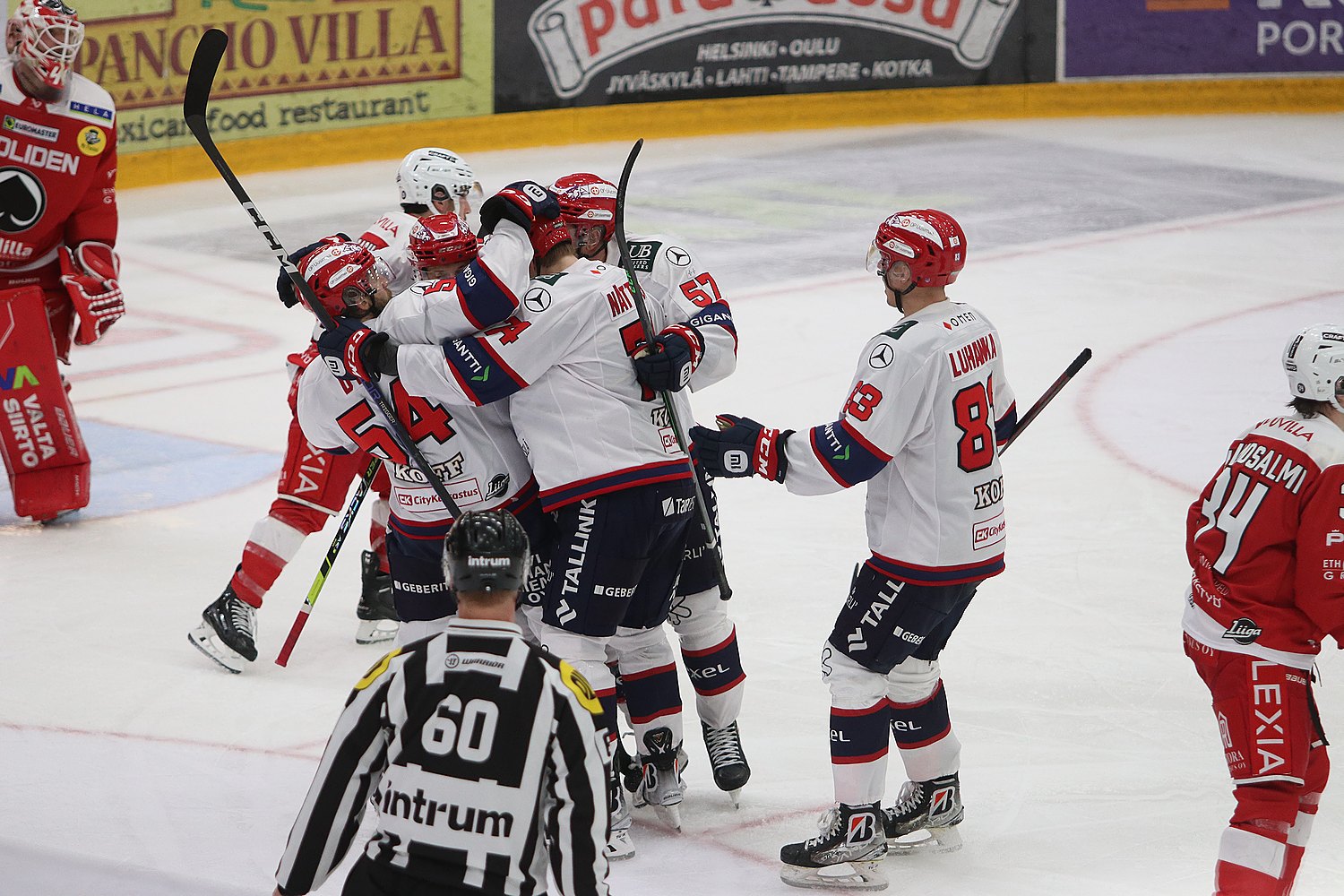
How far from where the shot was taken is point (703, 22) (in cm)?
1280

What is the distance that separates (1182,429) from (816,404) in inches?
58.9

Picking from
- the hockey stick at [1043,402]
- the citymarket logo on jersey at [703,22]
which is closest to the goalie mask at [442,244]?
the hockey stick at [1043,402]

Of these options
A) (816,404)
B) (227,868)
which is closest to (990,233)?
(816,404)

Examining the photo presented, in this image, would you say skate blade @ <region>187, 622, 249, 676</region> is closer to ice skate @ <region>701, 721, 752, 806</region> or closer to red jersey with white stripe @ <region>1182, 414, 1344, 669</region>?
ice skate @ <region>701, 721, 752, 806</region>

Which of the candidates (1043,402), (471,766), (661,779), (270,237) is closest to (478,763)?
(471,766)

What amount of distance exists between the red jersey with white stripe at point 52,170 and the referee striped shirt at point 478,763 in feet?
13.6

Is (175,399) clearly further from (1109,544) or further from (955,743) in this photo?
(955,743)

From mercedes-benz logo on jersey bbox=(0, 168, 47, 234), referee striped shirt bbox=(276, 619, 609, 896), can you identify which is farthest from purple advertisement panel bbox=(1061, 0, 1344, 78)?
referee striped shirt bbox=(276, 619, 609, 896)

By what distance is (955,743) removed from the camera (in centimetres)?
367

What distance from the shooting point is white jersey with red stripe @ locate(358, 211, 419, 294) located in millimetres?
4449

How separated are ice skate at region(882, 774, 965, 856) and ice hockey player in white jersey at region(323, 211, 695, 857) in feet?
1.96

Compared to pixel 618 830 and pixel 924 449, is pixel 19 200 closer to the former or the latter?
pixel 618 830

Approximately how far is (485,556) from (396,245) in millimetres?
2322

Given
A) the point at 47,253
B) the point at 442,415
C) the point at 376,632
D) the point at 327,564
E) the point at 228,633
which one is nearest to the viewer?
the point at 442,415
